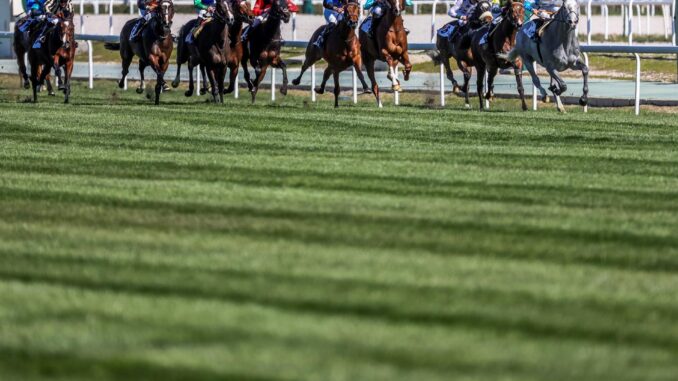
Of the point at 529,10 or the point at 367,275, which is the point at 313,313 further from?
the point at 529,10

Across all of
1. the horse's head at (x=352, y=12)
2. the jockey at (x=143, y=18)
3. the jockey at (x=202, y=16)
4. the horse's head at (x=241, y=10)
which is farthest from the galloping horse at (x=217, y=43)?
the horse's head at (x=352, y=12)

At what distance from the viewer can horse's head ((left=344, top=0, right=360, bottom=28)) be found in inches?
893

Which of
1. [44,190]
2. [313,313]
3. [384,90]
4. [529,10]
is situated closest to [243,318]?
[313,313]

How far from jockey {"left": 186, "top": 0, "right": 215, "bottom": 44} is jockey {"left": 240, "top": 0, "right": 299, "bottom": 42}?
0.69m

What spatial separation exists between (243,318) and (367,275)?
99 centimetres

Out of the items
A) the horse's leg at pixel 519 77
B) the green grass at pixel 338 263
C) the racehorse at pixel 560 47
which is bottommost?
the green grass at pixel 338 263

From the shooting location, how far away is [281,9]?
24047 mm

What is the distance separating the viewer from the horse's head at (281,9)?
78.8ft

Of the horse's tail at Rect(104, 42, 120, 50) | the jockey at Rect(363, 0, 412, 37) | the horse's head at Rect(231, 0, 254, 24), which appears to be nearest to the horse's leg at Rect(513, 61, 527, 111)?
the jockey at Rect(363, 0, 412, 37)

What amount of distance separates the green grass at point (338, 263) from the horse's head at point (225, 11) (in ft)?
32.2

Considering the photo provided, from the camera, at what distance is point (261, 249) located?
7.21 metres

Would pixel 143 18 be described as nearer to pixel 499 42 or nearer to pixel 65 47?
pixel 65 47

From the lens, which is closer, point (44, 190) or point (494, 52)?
point (44, 190)

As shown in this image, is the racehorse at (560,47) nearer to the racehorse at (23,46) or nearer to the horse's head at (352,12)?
the horse's head at (352,12)
